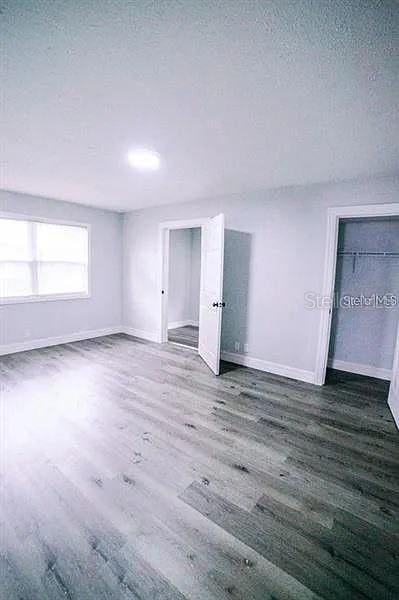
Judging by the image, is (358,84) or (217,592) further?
(358,84)

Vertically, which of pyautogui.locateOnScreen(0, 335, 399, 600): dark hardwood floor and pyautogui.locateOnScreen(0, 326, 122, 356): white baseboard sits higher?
pyautogui.locateOnScreen(0, 326, 122, 356): white baseboard

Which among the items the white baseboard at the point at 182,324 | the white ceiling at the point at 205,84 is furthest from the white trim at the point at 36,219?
the white baseboard at the point at 182,324

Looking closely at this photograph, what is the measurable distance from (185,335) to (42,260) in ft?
10.1

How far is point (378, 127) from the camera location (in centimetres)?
202

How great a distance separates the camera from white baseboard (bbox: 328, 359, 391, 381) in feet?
12.9

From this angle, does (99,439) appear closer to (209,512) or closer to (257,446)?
(209,512)

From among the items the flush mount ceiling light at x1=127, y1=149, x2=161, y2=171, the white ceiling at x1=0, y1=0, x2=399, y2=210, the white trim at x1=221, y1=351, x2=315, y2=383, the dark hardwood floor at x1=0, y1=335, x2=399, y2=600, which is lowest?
the dark hardwood floor at x1=0, y1=335, x2=399, y2=600

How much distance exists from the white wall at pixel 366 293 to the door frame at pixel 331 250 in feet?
3.01

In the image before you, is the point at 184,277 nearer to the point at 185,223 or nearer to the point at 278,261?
the point at 185,223

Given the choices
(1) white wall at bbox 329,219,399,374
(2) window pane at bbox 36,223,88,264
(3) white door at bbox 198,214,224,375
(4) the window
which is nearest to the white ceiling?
(3) white door at bbox 198,214,224,375

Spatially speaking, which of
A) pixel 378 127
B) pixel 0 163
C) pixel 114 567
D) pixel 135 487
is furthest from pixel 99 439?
pixel 378 127

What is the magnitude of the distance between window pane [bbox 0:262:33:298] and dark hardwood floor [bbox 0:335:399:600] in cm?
167

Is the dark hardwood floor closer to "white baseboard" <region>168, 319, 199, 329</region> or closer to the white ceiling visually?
A: the white ceiling

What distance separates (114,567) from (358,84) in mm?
2847
